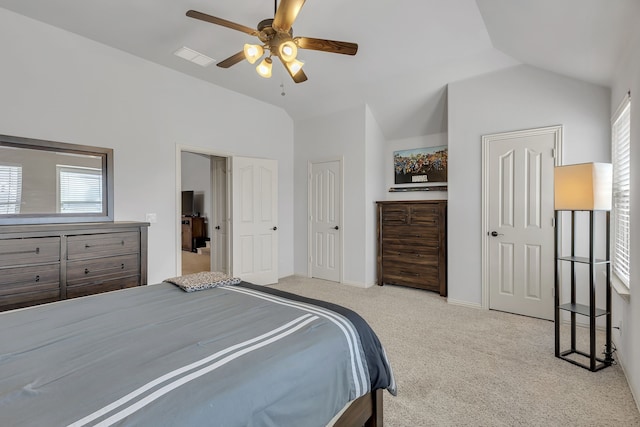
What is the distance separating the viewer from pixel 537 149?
11.1 ft

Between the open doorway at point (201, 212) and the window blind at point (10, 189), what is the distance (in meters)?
2.46

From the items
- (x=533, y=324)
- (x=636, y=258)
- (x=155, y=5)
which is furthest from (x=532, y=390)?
(x=155, y=5)

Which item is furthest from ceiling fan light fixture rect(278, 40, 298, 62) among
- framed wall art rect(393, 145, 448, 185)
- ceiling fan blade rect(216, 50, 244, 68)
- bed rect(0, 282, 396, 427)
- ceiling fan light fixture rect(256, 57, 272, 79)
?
framed wall art rect(393, 145, 448, 185)

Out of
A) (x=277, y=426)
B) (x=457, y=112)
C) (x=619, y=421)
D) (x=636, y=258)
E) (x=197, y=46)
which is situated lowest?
(x=619, y=421)

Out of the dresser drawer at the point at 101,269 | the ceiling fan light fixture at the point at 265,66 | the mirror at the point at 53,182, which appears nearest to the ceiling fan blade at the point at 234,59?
the ceiling fan light fixture at the point at 265,66

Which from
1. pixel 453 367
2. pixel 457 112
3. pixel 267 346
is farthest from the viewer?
pixel 457 112

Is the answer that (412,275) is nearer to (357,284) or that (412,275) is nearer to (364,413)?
(357,284)

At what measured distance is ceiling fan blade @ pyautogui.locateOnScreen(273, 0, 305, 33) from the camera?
1981 millimetres

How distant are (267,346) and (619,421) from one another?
215 centimetres

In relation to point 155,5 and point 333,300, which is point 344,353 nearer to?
point 333,300

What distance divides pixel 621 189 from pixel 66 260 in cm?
460

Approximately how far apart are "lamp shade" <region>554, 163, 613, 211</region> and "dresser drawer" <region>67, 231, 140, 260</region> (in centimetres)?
379

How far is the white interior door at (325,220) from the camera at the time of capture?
502 cm

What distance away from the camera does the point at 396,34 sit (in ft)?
10.5
